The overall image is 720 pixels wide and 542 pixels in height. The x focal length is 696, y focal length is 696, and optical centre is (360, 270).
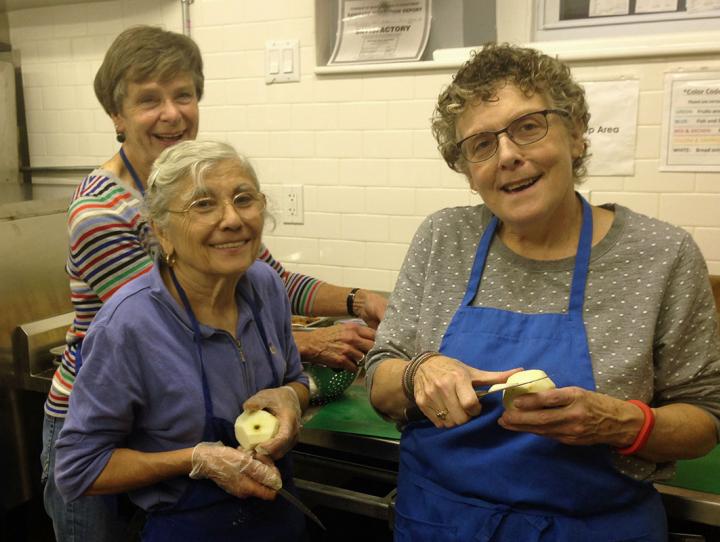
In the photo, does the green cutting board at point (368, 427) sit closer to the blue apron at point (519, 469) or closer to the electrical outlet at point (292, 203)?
the blue apron at point (519, 469)

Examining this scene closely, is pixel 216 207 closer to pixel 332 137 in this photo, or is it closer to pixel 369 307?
pixel 369 307

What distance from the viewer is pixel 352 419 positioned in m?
1.59

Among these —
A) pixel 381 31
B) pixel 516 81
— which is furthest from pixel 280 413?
pixel 381 31

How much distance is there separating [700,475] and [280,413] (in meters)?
0.82

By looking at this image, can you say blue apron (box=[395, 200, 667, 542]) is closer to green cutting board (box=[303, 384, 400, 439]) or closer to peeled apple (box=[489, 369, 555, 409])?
peeled apple (box=[489, 369, 555, 409])

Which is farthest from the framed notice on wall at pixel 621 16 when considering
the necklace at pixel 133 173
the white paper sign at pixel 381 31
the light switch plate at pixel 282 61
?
the necklace at pixel 133 173

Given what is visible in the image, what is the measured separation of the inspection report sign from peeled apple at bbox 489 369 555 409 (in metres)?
1.40

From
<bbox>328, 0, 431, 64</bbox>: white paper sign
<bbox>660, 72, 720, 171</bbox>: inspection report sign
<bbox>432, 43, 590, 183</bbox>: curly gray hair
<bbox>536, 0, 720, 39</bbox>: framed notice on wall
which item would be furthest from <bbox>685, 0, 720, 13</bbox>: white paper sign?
<bbox>432, 43, 590, 183</bbox>: curly gray hair

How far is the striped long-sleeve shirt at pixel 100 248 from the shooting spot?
138cm

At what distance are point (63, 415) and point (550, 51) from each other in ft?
5.97

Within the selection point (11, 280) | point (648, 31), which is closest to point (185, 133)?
point (11, 280)

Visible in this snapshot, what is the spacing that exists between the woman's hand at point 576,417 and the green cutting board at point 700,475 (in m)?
0.30

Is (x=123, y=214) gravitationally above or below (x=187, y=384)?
above

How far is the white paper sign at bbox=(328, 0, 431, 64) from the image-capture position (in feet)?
8.23
